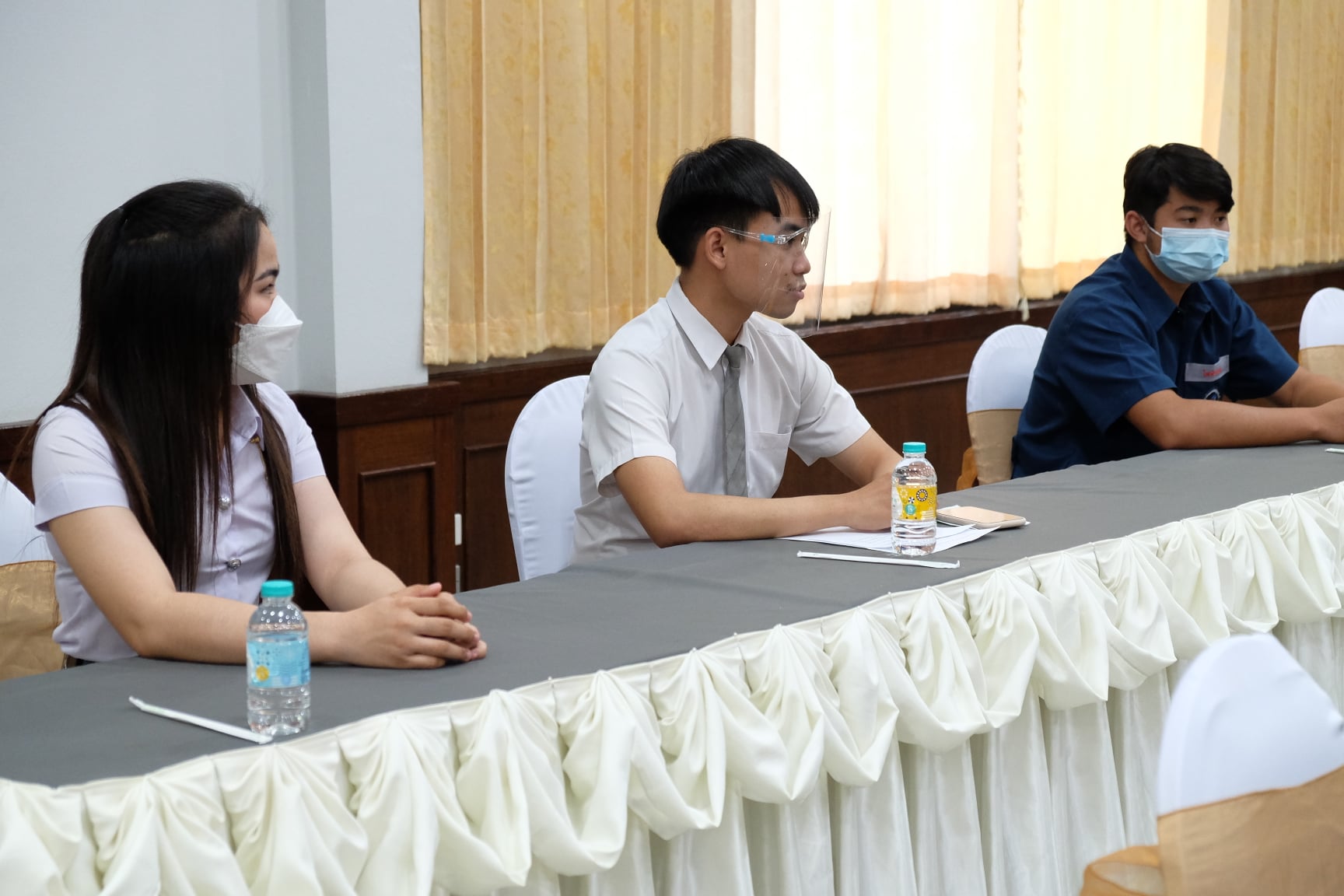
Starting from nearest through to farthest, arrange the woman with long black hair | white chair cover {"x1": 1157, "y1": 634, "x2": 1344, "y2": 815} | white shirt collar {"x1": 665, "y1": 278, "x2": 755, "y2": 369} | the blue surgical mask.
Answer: white chair cover {"x1": 1157, "y1": 634, "x2": 1344, "y2": 815} → the woman with long black hair → white shirt collar {"x1": 665, "y1": 278, "x2": 755, "y2": 369} → the blue surgical mask

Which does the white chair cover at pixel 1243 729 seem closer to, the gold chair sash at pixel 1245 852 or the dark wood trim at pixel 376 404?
the gold chair sash at pixel 1245 852

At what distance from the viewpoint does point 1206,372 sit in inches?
114

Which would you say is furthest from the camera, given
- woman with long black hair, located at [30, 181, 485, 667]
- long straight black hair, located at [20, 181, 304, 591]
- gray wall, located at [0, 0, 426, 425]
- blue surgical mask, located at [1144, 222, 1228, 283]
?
blue surgical mask, located at [1144, 222, 1228, 283]

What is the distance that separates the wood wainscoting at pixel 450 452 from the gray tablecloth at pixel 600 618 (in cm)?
131

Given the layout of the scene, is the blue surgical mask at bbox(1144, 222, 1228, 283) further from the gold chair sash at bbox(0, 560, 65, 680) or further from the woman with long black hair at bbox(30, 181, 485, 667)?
the gold chair sash at bbox(0, 560, 65, 680)

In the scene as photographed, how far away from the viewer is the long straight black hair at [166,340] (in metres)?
1.59

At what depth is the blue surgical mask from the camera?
8.95 ft

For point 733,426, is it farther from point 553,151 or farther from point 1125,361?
point 553,151

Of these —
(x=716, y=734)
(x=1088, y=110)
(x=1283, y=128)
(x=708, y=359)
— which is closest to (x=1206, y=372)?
(x=708, y=359)

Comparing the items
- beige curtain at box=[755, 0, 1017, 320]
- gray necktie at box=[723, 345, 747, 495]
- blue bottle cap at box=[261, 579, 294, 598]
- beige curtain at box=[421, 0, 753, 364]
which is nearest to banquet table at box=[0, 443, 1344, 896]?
blue bottle cap at box=[261, 579, 294, 598]

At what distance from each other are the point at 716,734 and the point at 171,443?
0.75m

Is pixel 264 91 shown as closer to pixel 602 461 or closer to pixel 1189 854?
pixel 602 461

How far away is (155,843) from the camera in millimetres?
1012

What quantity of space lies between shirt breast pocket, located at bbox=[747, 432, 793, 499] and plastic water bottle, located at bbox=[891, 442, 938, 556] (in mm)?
467
